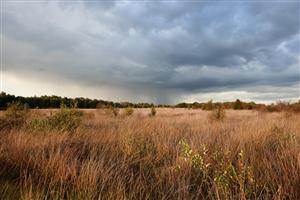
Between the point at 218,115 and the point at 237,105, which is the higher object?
the point at 237,105

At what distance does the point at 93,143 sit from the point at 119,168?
196cm

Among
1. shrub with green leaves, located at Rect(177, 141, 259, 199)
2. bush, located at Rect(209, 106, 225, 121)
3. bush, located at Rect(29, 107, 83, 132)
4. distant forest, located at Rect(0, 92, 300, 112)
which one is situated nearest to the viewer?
shrub with green leaves, located at Rect(177, 141, 259, 199)

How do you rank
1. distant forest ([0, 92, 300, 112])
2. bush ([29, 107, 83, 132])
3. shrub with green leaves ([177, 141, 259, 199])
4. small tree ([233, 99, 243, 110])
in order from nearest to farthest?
shrub with green leaves ([177, 141, 259, 199]) → bush ([29, 107, 83, 132]) → distant forest ([0, 92, 300, 112]) → small tree ([233, 99, 243, 110])

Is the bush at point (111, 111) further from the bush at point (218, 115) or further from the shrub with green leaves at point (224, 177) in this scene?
the shrub with green leaves at point (224, 177)

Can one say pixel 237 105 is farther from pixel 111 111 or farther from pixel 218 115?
pixel 218 115

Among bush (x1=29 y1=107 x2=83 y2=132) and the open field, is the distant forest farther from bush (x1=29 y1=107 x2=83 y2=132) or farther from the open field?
the open field

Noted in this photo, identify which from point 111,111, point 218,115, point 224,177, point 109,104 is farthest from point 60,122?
point 109,104

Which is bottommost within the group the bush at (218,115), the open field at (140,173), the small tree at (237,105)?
the open field at (140,173)

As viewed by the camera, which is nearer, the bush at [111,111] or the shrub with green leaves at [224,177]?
the shrub with green leaves at [224,177]

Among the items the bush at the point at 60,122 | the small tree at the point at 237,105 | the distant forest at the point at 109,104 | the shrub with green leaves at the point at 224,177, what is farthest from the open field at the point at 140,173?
the small tree at the point at 237,105


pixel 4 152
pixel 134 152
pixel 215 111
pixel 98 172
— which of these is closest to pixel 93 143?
pixel 134 152

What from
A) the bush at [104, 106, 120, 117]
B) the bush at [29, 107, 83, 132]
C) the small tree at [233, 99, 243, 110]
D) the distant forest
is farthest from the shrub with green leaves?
the small tree at [233, 99, 243, 110]

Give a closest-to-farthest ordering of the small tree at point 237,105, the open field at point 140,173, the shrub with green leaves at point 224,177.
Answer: the shrub with green leaves at point 224,177
the open field at point 140,173
the small tree at point 237,105

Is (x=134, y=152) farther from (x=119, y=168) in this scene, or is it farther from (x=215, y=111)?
(x=215, y=111)
